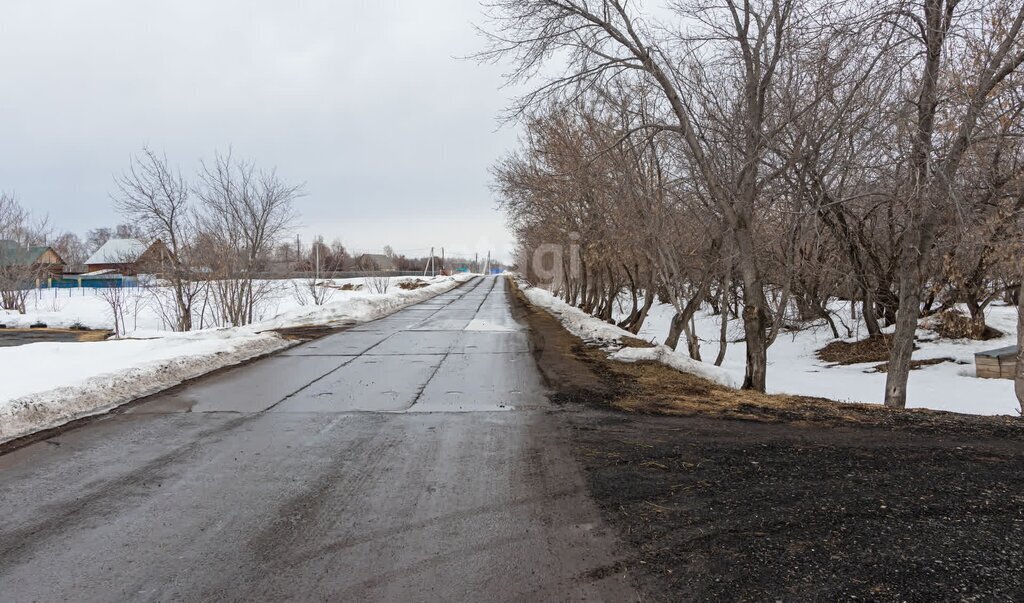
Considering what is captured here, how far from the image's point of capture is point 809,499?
4.09m

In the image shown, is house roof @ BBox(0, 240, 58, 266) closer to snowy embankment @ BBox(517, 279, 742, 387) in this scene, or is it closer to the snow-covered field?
the snow-covered field

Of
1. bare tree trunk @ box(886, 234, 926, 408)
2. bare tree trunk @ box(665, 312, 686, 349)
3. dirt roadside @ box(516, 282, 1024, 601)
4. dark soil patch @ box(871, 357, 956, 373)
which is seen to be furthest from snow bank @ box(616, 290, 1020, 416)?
dirt roadside @ box(516, 282, 1024, 601)

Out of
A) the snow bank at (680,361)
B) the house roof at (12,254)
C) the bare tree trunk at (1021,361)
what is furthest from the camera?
the house roof at (12,254)

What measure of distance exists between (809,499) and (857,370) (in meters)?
16.3

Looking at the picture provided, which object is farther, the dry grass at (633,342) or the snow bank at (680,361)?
the dry grass at (633,342)

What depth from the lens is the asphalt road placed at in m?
3.08

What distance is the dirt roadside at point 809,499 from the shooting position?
300 cm

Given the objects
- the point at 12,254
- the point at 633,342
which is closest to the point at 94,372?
the point at 633,342

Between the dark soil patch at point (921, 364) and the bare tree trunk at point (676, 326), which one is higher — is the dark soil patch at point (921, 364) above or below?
below

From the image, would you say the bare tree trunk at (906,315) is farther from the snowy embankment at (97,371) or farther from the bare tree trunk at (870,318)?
the snowy embankment at (97,371)

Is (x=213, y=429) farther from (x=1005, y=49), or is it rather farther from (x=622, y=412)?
(x=1005, y=49)

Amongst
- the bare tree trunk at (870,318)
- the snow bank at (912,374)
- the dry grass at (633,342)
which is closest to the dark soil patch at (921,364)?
the snow bank at (912,374)

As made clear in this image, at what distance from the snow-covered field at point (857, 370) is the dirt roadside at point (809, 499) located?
387cm

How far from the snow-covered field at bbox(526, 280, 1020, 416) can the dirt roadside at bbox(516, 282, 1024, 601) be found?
3868 millimetres
